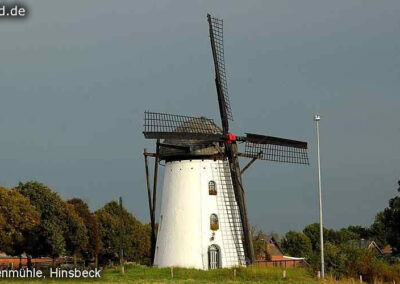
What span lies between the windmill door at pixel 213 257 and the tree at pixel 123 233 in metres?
35.5

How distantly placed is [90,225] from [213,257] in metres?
31.0

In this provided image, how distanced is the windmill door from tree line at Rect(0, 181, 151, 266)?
17876mm

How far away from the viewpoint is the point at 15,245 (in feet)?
212

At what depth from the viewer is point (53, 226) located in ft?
214

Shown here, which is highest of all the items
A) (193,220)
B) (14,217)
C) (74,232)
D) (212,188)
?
(212,188)

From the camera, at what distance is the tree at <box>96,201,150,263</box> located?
84.6 metres

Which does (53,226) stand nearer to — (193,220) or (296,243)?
(193,220)

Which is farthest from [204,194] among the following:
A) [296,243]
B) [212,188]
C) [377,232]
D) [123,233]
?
[377,232]

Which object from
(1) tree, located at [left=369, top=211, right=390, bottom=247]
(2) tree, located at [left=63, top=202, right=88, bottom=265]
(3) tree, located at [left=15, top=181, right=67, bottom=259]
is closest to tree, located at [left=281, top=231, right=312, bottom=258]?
(1) tree, located at [left=369, top=211, right=390, bottom=247]

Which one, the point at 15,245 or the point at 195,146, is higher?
the point at 195,146

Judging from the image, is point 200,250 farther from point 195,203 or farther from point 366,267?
point 366,267

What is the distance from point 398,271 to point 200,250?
1325 centimetres

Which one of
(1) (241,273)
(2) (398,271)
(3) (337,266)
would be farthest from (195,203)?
(2) (398,271)

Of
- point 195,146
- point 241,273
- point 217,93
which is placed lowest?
point 241,273
